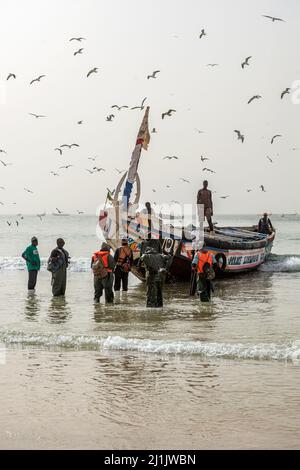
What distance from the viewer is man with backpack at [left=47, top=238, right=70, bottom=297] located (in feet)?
53.5

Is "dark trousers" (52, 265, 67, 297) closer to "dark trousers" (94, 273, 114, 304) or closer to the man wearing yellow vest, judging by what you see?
"dark trousers" (94, 273, 114, 304)

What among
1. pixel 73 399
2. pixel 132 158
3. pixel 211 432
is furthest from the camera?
pixel 132 158

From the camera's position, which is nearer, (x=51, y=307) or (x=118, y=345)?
(x=118, y=345)

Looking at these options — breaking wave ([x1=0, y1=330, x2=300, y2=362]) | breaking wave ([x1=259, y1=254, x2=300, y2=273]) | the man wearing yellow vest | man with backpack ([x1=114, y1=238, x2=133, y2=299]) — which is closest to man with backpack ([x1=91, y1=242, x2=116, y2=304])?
the man wearing yellow vest

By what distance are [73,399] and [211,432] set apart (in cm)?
172

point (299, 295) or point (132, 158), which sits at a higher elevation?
point (132, 158)

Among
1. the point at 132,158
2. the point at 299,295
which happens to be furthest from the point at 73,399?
the point at 132,158

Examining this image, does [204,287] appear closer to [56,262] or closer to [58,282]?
[56,262]

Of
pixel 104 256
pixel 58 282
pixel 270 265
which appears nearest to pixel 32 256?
pixel 58 282

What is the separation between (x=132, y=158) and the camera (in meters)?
22.0

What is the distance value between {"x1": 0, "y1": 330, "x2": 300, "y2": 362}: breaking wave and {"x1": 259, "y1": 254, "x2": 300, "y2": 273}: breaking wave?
58.6ft

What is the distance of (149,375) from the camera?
8734 millimetres
